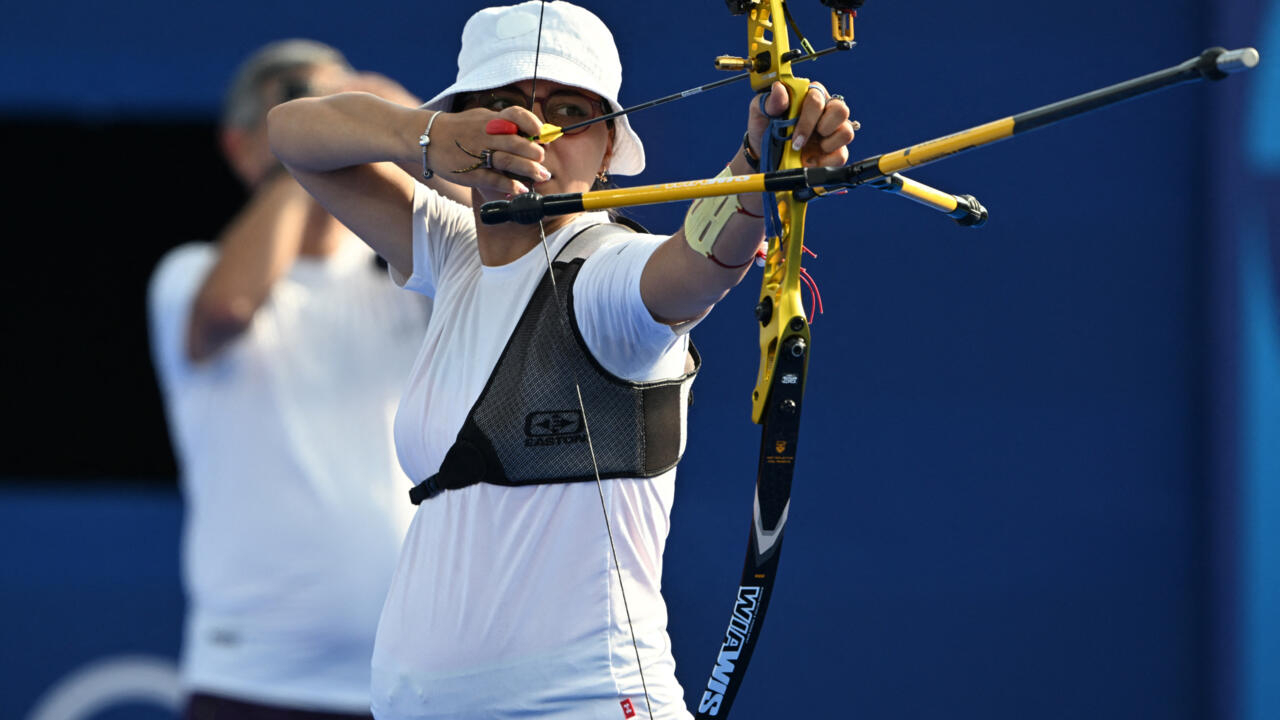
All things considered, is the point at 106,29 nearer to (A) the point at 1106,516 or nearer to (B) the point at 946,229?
(B) the point at 946,229

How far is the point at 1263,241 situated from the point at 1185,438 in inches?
16.7

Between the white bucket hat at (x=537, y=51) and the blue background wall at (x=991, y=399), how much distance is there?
1213 millimetres

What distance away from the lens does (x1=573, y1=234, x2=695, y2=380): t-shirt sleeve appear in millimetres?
1147

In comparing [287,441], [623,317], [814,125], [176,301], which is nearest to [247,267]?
[176,301]

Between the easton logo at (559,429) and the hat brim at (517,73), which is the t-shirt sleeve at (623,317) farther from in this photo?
the hat brim at (517,73)

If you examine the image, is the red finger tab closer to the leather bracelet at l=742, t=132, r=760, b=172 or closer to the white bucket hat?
the white bucket hat

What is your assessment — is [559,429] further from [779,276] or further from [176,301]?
[176,301]

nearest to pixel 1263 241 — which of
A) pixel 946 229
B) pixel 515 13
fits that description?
pixel 946 229

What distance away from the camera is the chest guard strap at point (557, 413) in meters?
1.23

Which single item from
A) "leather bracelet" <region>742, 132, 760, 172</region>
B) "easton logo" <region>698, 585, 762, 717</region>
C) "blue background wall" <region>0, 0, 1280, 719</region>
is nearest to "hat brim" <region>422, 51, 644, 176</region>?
"leather bracelet" <region>742, 132, 760, 172</region>

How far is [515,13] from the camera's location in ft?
4.45

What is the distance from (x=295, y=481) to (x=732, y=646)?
1105 millimetres

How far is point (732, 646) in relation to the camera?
1196 mm

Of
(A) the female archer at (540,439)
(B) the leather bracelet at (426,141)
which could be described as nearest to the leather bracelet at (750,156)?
(A) the female archer at (540,439)
